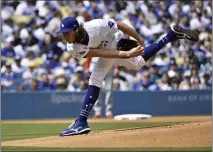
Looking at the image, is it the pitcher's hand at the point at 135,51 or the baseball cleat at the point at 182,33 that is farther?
the baseball cleat at the point at 182,33

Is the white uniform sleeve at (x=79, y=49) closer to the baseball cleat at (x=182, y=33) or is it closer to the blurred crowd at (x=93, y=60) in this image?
the baseball cleat at (x=182, y=33)

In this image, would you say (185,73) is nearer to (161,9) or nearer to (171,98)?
(171,98)

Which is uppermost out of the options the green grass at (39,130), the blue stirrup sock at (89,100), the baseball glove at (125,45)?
the baseball glove at (125,45)

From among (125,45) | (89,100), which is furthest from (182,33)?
(89,100)

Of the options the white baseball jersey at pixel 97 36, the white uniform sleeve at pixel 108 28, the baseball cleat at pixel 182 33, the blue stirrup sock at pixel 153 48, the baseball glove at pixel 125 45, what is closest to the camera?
the white baseball jersey at pixel 97 36

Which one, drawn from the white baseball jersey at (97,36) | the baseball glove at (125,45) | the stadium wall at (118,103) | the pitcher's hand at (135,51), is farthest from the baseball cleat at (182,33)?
the stadium wall at (118,103)

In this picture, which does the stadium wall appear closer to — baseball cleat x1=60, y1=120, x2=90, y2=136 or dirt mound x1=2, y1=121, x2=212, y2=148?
baseball cleat x1=60, y1=120, x2=90, y2=136

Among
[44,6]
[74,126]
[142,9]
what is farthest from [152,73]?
[74,126]

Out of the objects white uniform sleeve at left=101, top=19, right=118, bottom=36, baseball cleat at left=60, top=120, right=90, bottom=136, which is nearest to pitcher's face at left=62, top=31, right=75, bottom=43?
white uniform sleeve at left=101, top=19, right=118, bottom=36

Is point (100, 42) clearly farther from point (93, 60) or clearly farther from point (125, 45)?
point (93, 60)
